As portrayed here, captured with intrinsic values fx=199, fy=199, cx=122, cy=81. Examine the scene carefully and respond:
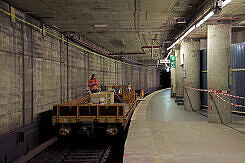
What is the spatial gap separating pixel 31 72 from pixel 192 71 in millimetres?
9661

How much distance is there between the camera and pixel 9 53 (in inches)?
280

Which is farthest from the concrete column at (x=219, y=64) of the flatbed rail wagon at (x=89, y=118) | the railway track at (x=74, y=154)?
the railway track at (x=74, y=154)

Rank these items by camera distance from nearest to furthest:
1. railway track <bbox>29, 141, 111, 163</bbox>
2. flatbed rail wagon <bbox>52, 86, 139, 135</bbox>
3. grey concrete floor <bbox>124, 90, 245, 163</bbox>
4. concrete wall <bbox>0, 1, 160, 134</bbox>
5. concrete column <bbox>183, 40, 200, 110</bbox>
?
grey concrete floor <bbox>124, 90, 245, 163</bbox> < concrete wall <bbox>0, 1, 160, 134</bbox> < railway track <bbox>29, 141, 111, 163</bbox> < flatbed rail wagon <bbox>52, 86, 139, 135</bbox> < concrete column <bbox>183, 40, 200, 110</bbox>

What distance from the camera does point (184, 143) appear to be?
6367mm

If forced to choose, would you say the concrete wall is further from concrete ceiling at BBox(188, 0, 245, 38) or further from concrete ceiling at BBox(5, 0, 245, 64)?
concrete ceiling at BBox(188, 0, 245, 38)

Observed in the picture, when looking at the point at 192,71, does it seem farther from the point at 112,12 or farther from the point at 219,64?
the point at 112,12

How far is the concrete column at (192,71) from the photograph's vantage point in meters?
13.1

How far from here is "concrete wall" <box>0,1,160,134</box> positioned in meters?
6.93

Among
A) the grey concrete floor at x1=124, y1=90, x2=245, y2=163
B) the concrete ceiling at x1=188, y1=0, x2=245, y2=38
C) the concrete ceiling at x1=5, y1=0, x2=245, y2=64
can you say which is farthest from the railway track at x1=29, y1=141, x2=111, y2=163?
the concrete ceiling at x1=188, y1=0, x2=245, y2=38

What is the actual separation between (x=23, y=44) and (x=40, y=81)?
6.19ft

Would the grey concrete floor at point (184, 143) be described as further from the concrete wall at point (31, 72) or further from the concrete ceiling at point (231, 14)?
the concrete ceiling at point (231, 14)

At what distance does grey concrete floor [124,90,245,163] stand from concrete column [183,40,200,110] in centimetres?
429

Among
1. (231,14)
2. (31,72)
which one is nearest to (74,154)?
(31,72)

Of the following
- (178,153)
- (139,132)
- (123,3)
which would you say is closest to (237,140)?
(178,153)
